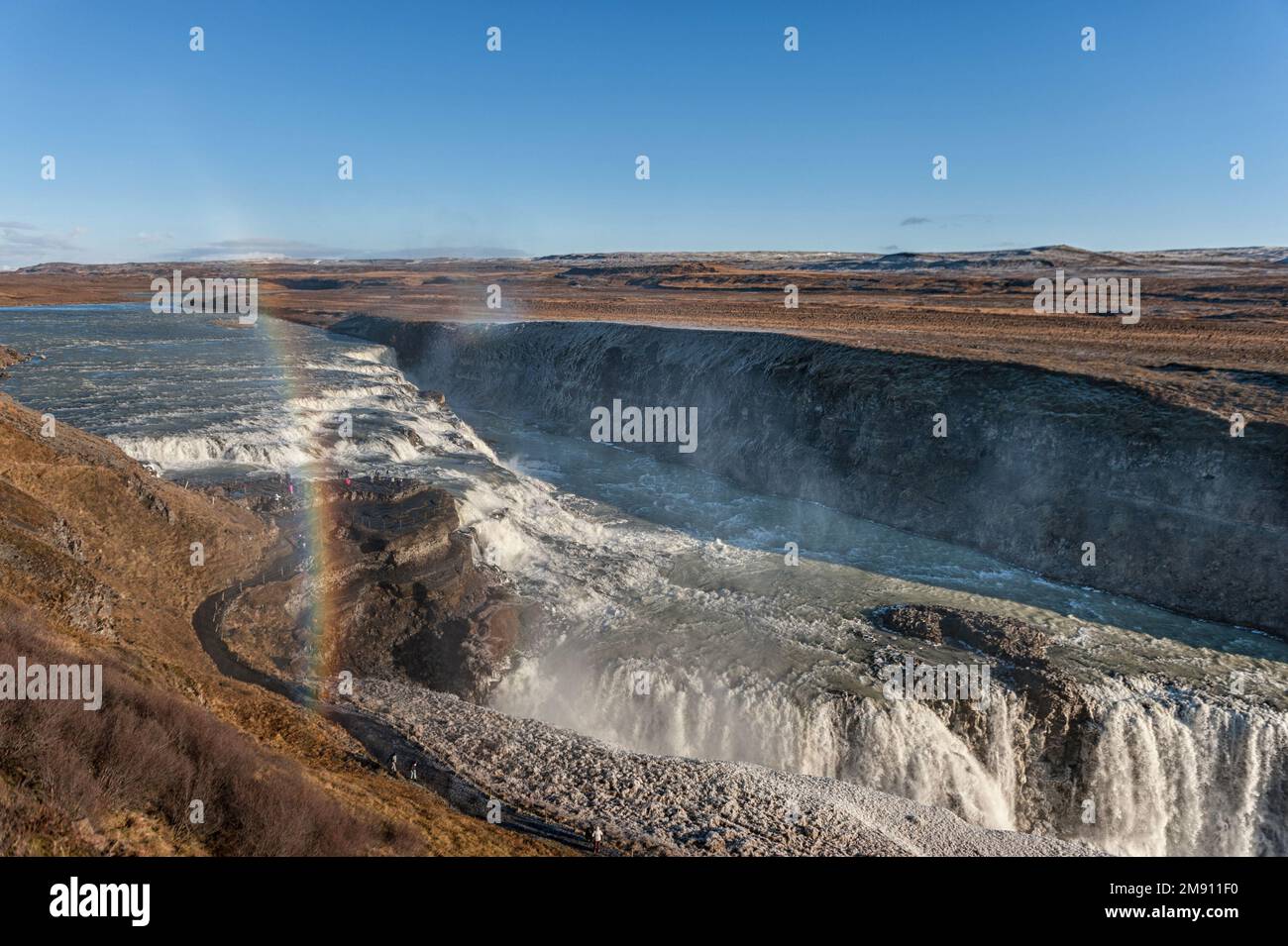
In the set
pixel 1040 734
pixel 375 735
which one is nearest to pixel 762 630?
pixel 1040 734

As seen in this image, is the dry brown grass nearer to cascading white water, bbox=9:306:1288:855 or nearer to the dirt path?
the dirt path

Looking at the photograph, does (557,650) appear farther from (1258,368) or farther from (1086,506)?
(1258,368)

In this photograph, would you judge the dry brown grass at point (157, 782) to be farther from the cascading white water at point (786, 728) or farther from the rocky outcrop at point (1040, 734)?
the rocky outcrop at point (1040, 734)

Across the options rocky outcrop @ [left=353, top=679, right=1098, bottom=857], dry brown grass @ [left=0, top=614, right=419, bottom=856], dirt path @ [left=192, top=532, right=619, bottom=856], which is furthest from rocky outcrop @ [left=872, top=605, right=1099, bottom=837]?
dry brown grass @ [left=0, top=614, right=419, bottom=856]

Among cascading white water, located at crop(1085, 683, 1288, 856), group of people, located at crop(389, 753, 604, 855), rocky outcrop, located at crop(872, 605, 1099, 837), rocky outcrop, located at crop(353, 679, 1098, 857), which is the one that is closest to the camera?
group of people, located at crop(389, 753, 604, 855)

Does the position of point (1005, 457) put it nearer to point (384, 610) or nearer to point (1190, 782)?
point (1190, 782)

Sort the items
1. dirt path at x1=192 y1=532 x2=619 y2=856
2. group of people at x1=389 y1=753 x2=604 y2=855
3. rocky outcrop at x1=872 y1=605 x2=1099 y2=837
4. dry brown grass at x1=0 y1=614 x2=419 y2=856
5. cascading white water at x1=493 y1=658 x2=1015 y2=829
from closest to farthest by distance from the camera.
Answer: dry brown grass at x1=0 y1=614 x2=419 y2=856 < group of people at x1=389 y1=753 x2=604 y2=855 < dirt path at x1=192 y1=532 x2=619 y2=856 < cascading white water at x1=493 y1=658 x2=1015 y2=829 < rocky outcrop at x1=872 y1=605 x2=1099 y2=837

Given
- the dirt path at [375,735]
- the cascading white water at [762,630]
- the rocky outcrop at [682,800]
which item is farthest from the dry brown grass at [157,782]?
the cascading white water at [762,630]
